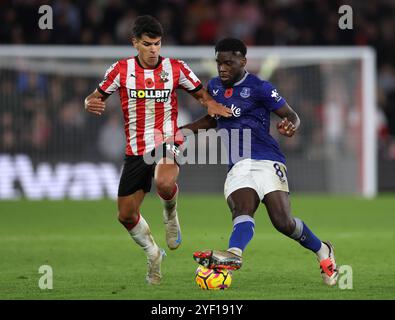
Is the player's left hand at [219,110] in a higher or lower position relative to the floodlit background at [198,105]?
lower

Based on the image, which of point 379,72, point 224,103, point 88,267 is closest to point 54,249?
point 88,267

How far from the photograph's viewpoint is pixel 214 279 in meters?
8.25

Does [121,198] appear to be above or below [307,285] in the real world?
above

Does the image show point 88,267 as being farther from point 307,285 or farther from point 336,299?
point 336,299

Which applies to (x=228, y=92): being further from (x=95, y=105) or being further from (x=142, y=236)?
→ (x=142, y=236)

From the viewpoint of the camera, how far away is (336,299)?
7.69 m

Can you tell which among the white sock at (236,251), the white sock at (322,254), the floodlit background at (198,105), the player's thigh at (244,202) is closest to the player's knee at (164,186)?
the player's thigh at (244,202)

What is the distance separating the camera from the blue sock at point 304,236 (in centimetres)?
861

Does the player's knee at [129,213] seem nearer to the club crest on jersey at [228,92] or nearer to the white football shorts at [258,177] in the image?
the white football shorts at [258,177]

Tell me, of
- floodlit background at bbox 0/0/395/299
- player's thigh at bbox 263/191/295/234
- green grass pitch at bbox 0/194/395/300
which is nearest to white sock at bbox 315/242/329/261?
green grass pitch at bbox 0/194/395/300

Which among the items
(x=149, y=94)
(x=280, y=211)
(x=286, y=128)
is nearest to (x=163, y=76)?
(x=149, y=94)

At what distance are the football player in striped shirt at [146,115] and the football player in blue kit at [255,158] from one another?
0.31m
